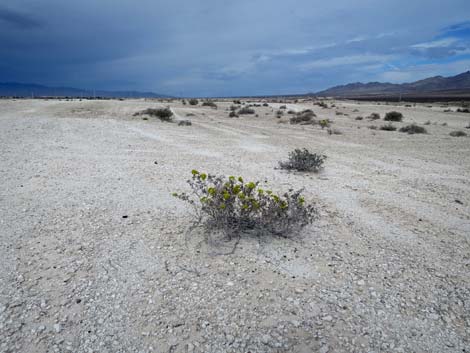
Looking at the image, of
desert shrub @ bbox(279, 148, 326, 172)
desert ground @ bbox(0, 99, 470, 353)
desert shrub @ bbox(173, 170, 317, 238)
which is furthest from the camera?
desert shrub @ bbox(279, 148, 326, 172)

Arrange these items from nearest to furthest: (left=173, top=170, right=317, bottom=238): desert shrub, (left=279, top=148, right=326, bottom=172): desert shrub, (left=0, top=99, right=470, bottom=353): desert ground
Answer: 1. (left=0, top=99, right=470, bottom=353): desert ground
2. (left=173, top=170, right=317, bottom=238): desert shrub
3. (left=279, top=148, right=326, bottom=172): desert shrub

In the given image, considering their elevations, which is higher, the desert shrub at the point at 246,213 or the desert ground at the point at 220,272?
the desert shrub at the point at 246,213

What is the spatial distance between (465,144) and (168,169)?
1151 cm

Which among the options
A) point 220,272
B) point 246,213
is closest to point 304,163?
point 246,213

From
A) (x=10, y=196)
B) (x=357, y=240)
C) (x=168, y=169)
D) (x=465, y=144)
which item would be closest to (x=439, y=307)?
(x=357, y=240)

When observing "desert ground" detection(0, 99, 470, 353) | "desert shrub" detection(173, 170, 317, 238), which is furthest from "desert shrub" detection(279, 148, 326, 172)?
"desert shrub" detection(173, 170, 317, 238)

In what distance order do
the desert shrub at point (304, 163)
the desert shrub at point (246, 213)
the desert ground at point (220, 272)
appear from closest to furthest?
the desert ground at point (220, 272)
the desert shrub at point (246, 213)
the desert shrub at point (304, 163)

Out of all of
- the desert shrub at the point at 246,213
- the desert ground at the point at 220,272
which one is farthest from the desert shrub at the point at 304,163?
the desert shrub at the point at 246,213

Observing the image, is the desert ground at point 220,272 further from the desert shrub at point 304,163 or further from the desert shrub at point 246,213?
the desert shrub at point 304,163

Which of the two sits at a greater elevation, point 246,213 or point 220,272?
point 246,213

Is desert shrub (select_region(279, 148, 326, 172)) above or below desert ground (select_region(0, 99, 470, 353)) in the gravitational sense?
above

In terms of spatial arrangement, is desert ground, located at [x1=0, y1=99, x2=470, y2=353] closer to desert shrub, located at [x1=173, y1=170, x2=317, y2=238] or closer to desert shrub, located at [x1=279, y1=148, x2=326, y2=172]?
desert shrub, located at [x1=173, y1=170, x2=317, y2=238]

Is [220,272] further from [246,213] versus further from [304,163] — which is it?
[304,163]

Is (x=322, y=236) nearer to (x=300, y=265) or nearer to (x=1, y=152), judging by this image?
(x=300, y=265)
